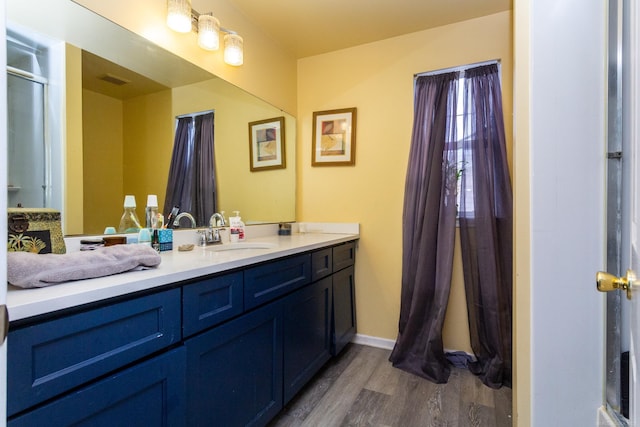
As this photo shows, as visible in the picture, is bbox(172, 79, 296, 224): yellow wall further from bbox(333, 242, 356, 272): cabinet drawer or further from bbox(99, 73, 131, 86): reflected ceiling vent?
bbox(333, 242, 356, 272): cabinet drawer

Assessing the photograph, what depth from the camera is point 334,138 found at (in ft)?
8.21

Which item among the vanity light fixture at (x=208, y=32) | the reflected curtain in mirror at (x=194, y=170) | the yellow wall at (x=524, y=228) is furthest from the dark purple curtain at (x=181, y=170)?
the yellow wall at (x=524, y=228)

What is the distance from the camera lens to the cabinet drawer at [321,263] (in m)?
1.75

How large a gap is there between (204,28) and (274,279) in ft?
4.67

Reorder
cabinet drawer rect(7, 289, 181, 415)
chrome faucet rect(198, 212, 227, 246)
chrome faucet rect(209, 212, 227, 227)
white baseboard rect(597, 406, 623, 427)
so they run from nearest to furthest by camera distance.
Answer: cabinet drawer rect(7, 289, 181, 415), white baseboard rect(597, 406, 623, 427), chrome faucet rect(198, 212, 227, 246), chrome faucet rect(209, 212, 227, 227)

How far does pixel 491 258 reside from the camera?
1929 mm

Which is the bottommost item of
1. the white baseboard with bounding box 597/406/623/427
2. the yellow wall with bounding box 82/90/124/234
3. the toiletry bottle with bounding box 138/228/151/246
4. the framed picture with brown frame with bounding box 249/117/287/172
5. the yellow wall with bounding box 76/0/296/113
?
the white baseboard with bounding box 597/406/623/427

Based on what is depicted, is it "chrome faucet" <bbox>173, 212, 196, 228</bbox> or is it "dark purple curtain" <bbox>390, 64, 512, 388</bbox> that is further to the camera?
"dark purple curtain" <bbox>390, 64, 512, 388</bbox>

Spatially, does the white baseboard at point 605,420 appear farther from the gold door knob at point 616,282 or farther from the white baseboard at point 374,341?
the white baseboard at point 374,341

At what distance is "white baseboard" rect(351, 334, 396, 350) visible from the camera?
2.33 meters

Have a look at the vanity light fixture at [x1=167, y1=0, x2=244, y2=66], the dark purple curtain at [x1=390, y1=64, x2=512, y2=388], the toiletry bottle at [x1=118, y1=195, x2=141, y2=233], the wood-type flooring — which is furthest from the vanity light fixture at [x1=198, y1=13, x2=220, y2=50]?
the wood-type flooring

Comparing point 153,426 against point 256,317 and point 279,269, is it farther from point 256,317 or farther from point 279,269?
point 279,269

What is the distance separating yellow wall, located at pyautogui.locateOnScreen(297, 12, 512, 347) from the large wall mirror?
107cm

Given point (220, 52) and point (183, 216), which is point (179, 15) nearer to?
point (220, 52)
